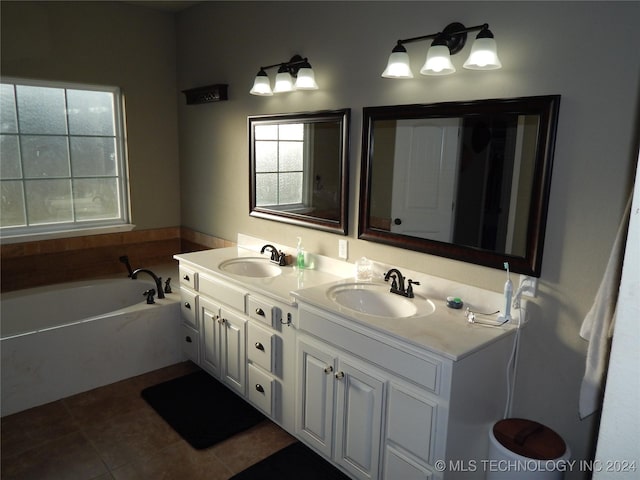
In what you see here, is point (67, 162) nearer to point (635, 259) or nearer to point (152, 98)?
point (152, 98)

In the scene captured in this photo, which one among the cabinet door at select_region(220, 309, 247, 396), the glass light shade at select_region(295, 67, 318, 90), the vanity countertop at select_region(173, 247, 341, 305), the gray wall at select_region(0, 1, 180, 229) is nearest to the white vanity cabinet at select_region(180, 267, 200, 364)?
the vanity countertop at select_region(173, 247, 341, 305)

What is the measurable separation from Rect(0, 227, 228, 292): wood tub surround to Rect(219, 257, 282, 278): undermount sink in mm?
657

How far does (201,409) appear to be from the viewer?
2768 millimetres

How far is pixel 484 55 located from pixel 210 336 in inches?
87.5

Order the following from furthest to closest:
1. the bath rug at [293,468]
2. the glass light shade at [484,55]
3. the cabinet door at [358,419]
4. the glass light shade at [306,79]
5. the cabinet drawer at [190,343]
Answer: the cabinet drawer at [190,343] → the glass light shade at [306,79] → the bath rug at [293,468] → the cabinet door at [358,419] → the glass light shade at [484,55]

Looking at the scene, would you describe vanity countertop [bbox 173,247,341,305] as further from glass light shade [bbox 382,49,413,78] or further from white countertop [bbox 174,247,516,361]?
glass light shade [bbox 382,49,413,78]

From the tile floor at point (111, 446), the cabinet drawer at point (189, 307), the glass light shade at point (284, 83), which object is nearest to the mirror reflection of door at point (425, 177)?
the glass light shade at point (284, 83)

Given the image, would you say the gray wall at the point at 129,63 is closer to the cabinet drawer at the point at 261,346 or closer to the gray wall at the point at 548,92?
the gray wall at the point at 548,92

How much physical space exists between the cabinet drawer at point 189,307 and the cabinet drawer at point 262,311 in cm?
64

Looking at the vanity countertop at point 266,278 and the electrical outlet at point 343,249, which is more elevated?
the electrical outlet at point 343,249

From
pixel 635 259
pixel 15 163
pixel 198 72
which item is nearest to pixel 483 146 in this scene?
pixel 635 259

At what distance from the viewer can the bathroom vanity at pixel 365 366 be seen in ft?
5.70

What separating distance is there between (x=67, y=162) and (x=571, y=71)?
3504 mm

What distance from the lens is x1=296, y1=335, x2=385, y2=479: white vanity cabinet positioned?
1964mm
